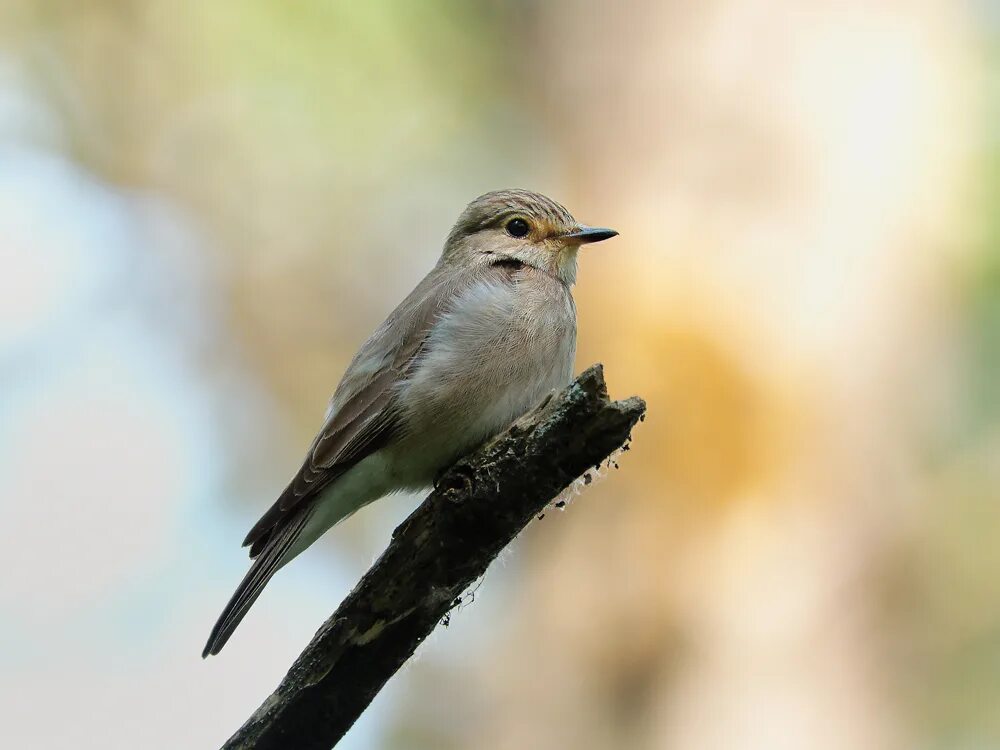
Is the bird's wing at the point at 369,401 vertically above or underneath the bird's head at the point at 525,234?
underneath

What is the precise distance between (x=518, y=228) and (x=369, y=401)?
5.48ft

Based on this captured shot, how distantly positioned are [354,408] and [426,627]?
4.90 ft

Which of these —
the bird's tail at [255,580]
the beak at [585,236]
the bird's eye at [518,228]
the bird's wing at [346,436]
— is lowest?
the bird's tail at [255,580]

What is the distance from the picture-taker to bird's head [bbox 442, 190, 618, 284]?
19.4ft

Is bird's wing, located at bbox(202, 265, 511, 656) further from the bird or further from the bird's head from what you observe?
the bird's head

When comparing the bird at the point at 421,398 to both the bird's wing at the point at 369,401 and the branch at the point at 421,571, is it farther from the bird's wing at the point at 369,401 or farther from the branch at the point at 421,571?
the branch at the point at 421,571

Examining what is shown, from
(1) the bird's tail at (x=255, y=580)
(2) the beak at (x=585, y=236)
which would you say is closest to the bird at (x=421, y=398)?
(1) the bird's tail at (x=255, y=580)

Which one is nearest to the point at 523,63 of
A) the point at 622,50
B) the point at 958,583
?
the point at 622,50

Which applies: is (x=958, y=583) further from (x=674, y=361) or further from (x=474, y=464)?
(x=474, y=464)

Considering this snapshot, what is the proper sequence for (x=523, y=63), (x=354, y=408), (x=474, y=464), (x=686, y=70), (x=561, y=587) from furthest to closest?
(x=523, y=63) → (x=686, y=70) → (x=561, y=587) → (x=354, y=408) → (x=474, y=464)

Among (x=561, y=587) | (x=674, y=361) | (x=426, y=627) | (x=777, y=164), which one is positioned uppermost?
(x=777, y=164)

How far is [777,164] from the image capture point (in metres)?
8.84

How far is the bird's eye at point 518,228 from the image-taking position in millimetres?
6066

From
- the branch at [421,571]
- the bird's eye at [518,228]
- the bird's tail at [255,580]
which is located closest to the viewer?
the branch at [421,571]
